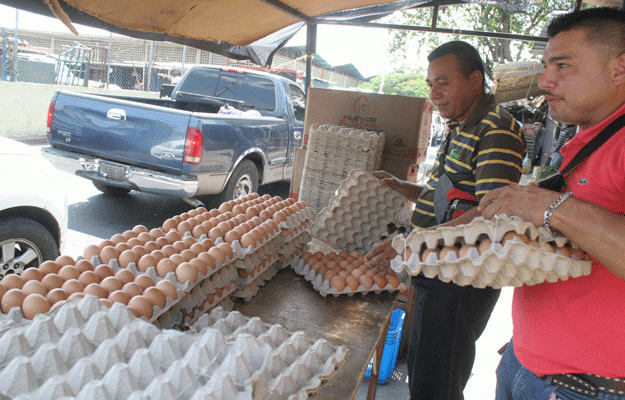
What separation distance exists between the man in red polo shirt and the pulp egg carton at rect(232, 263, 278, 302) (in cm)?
123

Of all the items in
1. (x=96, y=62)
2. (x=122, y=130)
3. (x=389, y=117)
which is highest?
(x=96, y=62)

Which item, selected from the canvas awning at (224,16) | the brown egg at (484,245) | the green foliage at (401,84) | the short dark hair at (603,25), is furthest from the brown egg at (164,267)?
the green foliage at (401,84)

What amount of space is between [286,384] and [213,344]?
0.79 feet

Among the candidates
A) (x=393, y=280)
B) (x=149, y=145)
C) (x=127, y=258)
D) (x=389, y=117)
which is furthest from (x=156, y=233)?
(x=149, y=145)

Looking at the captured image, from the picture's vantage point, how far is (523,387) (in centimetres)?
152

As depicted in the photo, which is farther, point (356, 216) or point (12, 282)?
point (356, 216)

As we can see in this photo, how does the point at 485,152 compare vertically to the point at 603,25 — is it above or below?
below

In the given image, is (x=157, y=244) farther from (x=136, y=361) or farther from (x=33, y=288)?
(x=136, y=361)

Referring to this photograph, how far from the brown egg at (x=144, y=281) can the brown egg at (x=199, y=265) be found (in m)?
0.17

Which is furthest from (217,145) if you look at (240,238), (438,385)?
(438,385)

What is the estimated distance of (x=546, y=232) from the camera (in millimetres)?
1266

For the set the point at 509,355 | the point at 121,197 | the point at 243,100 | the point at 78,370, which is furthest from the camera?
the point at 243,100

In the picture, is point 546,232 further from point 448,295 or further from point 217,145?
point 217,145

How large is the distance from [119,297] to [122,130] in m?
4.52
